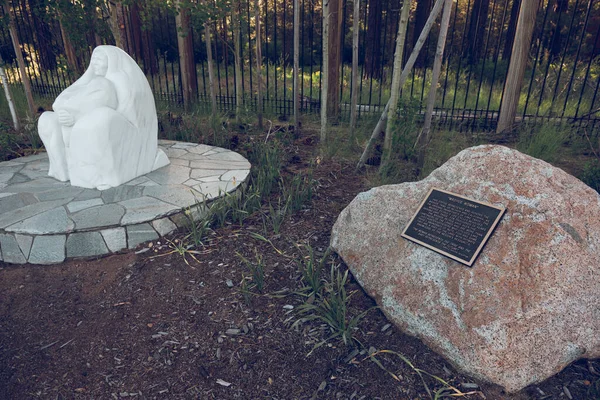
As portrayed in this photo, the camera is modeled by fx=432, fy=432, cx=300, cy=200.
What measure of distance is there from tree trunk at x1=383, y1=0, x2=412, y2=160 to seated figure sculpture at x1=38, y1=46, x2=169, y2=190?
2.62m

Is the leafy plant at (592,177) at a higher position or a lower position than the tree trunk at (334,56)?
lower

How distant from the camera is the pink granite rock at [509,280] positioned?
243cm

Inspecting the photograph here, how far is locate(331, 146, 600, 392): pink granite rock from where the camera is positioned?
7.98 ft

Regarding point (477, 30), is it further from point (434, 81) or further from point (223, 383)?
point (223, 383)

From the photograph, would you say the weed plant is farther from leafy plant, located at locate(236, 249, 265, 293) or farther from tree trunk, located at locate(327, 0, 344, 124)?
leafy plant, located at locate(236, 249, 265, 293)

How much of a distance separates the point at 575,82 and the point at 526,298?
29.7ft

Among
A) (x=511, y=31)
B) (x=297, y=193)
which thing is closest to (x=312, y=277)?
(x=297, y=193)

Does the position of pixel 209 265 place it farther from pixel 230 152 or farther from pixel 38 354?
pixel 230 152

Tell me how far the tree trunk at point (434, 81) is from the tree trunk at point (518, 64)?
6.83 feet

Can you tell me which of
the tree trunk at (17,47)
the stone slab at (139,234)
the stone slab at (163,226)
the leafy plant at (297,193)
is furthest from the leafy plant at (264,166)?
the tree trunk at (17,47)

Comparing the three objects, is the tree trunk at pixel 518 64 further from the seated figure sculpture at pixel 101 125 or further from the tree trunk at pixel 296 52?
the seated figure sculpture at pixel 101 125

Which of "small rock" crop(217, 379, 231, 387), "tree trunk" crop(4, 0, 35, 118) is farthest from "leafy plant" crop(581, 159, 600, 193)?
"tree trunk" crop(4, 0, 35, 118)

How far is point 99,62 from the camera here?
439 centimetres

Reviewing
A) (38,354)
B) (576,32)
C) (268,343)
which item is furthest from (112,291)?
(576,32)
